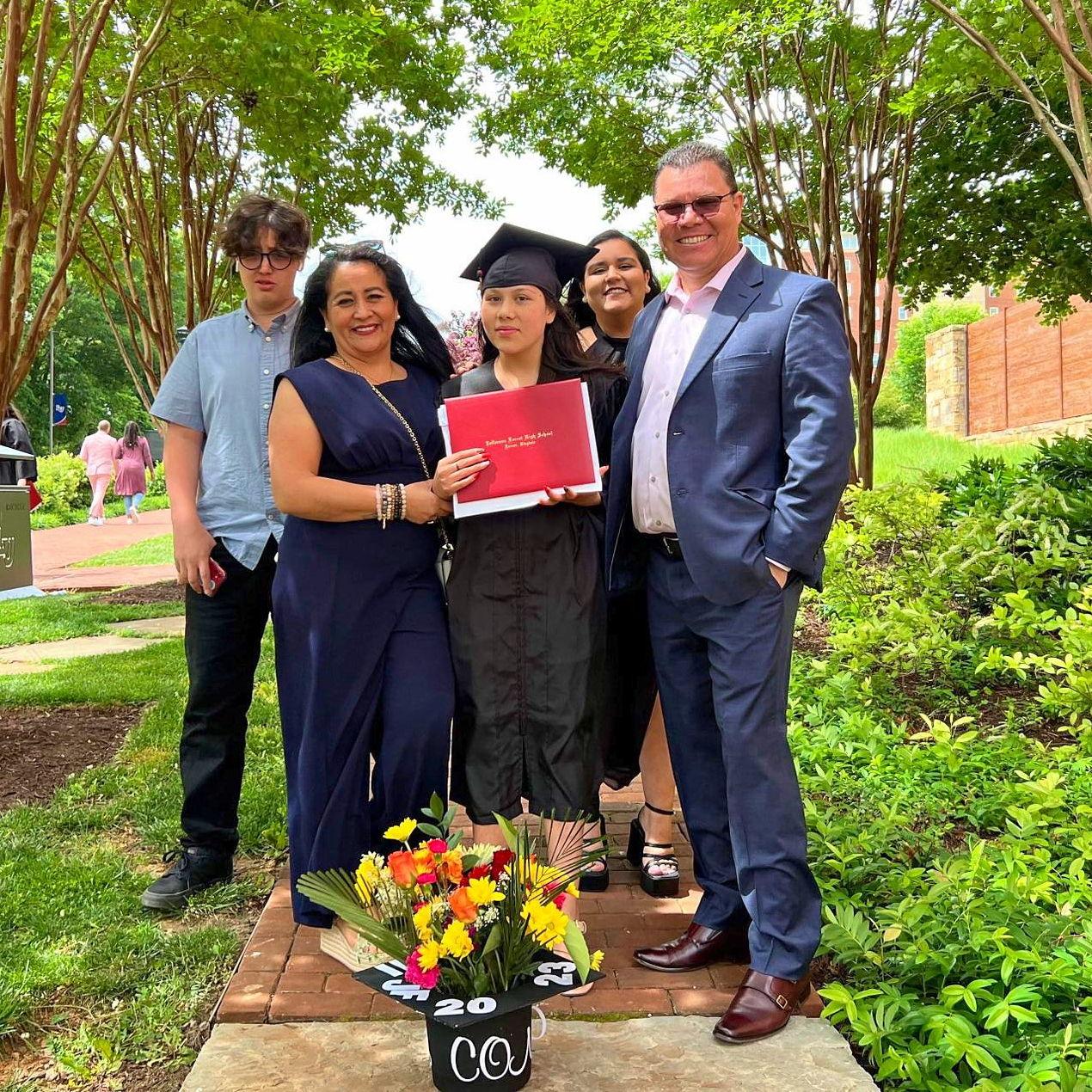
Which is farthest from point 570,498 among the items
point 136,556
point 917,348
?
point 917,348

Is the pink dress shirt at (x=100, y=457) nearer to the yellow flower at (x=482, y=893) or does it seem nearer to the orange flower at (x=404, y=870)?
the orange flower at (x=404, y=870)

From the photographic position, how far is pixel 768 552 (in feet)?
8.52

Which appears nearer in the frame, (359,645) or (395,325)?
(359,645)

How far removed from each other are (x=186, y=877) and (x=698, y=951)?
177 centimetres

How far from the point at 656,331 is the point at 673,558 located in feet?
2.19

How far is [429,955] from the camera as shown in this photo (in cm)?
215

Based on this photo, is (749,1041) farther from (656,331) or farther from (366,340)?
(366,340)

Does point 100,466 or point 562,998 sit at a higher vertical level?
point 100,466

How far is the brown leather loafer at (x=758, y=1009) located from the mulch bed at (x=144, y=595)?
28.5 ft

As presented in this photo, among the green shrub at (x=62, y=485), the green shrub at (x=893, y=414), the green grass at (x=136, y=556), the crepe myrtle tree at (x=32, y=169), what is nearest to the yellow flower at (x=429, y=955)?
the crepe myrtle tree at (x=32, y=169)

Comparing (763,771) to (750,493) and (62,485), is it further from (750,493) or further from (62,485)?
(62,485)

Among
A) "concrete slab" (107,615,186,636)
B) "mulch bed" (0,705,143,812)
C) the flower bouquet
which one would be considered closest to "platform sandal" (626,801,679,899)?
the flower bouquet

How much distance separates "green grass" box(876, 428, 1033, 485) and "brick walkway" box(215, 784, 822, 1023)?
661 inches

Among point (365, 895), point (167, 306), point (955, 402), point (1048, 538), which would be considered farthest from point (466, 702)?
point (955, 402)
